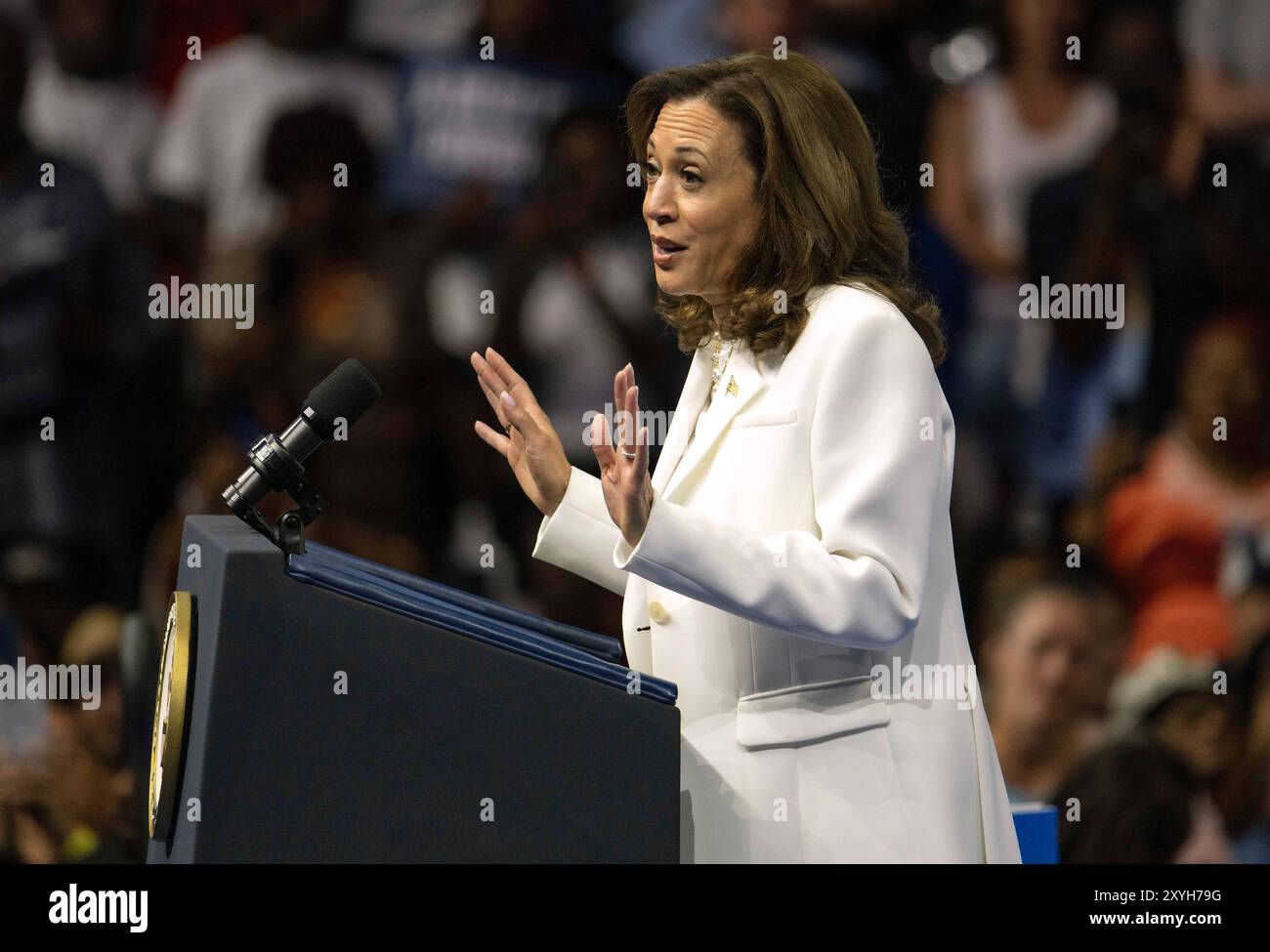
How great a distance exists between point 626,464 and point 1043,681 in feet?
8.74

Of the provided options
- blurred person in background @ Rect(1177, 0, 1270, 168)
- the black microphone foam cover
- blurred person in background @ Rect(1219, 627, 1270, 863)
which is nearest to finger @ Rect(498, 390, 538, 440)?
the black microphone foam cover

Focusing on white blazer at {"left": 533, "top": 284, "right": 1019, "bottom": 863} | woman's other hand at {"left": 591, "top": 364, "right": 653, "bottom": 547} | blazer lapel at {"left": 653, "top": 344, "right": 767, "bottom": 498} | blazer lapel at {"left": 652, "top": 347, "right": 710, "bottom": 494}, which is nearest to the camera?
woman's other hand at {"left": 591, "top": 364, "right": 653, "bottom": 547}

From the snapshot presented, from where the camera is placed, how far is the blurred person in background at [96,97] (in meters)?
4.03

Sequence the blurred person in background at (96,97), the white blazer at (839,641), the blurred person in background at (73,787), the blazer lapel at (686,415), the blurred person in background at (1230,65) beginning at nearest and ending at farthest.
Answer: the white blazer at (839,641), the blazer lapel at (686,415), the blurred person in background at (73,787), the blurred person in background at (96,97), the blurred person in background at (1230,65)

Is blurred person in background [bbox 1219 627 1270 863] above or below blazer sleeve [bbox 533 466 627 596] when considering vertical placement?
below

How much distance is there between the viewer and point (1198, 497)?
13.5ft

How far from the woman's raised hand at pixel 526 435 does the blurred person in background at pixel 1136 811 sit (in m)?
2.09

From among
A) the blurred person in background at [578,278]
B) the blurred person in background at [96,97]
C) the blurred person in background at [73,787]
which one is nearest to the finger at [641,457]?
the blurred person in background at [73,787]

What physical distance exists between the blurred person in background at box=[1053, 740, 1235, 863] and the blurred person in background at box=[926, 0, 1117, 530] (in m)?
0.68

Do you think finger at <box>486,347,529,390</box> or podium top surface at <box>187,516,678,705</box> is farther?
finger at <box>486,347,529,390</box>

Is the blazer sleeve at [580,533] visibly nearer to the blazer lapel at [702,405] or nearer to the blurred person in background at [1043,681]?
the blazer lapel at [702,405]

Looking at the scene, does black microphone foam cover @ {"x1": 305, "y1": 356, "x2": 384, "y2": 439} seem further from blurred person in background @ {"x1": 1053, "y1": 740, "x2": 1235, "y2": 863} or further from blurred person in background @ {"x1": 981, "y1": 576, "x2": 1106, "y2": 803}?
blurred person in background @ {"x1": 981, "y1": 576, "x2": 1106, "y2": 803}

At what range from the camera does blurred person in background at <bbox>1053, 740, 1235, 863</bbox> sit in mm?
3541
